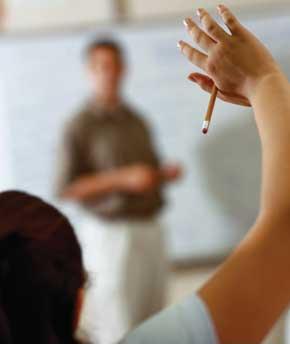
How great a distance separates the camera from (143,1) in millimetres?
3414

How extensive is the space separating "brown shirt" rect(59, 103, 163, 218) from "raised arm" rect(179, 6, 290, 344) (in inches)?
90.8

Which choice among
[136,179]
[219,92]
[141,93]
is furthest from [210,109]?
[141,93]

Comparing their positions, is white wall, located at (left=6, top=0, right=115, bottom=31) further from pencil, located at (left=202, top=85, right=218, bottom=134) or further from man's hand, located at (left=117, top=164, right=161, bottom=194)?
pencil, located at (left=202, top=85, right=218, bottom=134)

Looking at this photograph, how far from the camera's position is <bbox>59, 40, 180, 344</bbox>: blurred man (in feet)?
10.4

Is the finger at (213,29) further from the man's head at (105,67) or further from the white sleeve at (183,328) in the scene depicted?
the man's head at (105,67)

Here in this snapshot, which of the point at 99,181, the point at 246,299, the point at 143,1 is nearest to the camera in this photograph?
the point at 246,299

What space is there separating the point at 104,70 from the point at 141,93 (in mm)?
223

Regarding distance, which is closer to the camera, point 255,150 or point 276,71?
point 276,71

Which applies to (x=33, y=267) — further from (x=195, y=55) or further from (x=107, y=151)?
(x=107, y=151)

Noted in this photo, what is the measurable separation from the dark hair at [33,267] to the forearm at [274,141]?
23 centimetres

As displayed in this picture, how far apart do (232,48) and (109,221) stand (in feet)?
7.89

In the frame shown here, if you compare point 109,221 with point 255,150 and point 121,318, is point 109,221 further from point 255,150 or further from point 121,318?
point 255,150

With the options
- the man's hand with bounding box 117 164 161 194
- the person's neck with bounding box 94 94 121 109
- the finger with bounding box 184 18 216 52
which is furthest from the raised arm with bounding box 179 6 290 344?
the person's neck with bounding box 94 94 121 109

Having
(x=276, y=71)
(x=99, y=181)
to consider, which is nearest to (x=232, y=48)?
(x=276, y=71)
